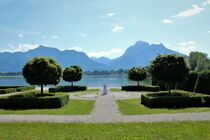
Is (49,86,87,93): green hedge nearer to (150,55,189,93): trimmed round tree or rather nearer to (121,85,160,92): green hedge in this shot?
(121,85,160,92): green hedge

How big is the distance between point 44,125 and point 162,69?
1533 cm

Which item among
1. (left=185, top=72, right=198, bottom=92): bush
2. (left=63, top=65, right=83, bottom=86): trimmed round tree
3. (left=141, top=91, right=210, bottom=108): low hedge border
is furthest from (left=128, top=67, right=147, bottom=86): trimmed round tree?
(left=141, top=91, right=210, bottom=108): low hedge border

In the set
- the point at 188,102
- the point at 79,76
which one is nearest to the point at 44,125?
the point at 188,102

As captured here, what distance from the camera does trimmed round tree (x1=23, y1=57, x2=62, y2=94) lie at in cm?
2955

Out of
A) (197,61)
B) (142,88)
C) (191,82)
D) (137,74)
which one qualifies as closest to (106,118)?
(191,82)

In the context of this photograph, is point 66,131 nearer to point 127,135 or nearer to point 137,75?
point 127,135

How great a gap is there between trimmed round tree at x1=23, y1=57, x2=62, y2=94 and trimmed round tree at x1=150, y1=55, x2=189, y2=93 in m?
9.53

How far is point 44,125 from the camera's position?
17.2 meters

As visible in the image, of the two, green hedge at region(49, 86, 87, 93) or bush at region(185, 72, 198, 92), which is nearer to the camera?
bush at region(185, 72, 198, 92)

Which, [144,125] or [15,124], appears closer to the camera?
[144,125]

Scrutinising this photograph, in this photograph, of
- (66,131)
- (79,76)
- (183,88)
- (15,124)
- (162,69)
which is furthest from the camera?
(79,76)

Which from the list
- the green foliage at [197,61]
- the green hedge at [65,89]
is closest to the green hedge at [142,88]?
the green hedge at [65,89]

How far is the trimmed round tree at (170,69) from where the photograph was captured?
2911 centimetres

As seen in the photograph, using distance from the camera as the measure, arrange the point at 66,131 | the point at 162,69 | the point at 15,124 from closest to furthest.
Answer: the point at 66,131, the point at 15,124, the point at 162,69
